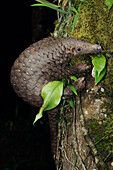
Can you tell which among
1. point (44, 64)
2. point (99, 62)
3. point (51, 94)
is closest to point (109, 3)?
point (99, 62)

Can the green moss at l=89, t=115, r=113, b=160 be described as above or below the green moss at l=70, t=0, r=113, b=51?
below

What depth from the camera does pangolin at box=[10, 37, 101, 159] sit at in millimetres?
1265

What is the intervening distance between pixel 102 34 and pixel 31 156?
9.34ft


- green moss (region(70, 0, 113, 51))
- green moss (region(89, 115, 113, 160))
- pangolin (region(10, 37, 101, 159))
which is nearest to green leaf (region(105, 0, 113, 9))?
green moss (region(70, 0, 113, 51))

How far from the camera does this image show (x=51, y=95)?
1.16 meters

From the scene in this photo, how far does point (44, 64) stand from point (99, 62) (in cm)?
37

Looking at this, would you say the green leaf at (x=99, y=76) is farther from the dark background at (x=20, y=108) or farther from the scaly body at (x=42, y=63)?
the dark background at (x=20, y=108)

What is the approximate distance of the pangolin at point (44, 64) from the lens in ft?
4.15

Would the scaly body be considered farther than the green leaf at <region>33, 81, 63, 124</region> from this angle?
Yes

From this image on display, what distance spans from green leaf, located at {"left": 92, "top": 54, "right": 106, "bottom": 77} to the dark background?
6.32ft

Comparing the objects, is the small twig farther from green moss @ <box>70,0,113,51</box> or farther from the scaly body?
green moss @ <box>70,0,113,51</box>

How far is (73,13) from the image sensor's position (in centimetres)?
136

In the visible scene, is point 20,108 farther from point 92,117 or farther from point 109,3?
point 109,3

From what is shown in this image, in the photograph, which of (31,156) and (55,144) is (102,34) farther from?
(31,156)
